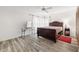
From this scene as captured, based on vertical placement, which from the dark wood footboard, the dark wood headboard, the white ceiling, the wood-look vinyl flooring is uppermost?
the white ceiling

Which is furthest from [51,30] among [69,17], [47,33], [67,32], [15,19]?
[15,19]

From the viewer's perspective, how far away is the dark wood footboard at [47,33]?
185 centimetres

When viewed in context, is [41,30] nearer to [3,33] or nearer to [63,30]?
[63,30]

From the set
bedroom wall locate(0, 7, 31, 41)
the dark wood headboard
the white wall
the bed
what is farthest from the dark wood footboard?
bedroom wall locate(0, 7, 31, 41)

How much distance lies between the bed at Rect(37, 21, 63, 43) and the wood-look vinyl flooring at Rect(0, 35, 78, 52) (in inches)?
3.2

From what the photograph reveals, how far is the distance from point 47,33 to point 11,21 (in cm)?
71

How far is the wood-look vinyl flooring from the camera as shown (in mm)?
1805

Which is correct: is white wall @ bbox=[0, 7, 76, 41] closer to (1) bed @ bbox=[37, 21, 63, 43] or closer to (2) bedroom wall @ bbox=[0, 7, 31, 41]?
(2) bedroom wall @ bbox=[0, 7, 31, 41]

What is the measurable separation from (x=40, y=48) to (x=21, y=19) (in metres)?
0.65

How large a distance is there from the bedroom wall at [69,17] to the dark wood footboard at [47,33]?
0.24 metres

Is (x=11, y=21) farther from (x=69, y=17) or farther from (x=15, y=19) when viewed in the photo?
(x=69, y=17)

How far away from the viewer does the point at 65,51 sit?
5.99 feet
